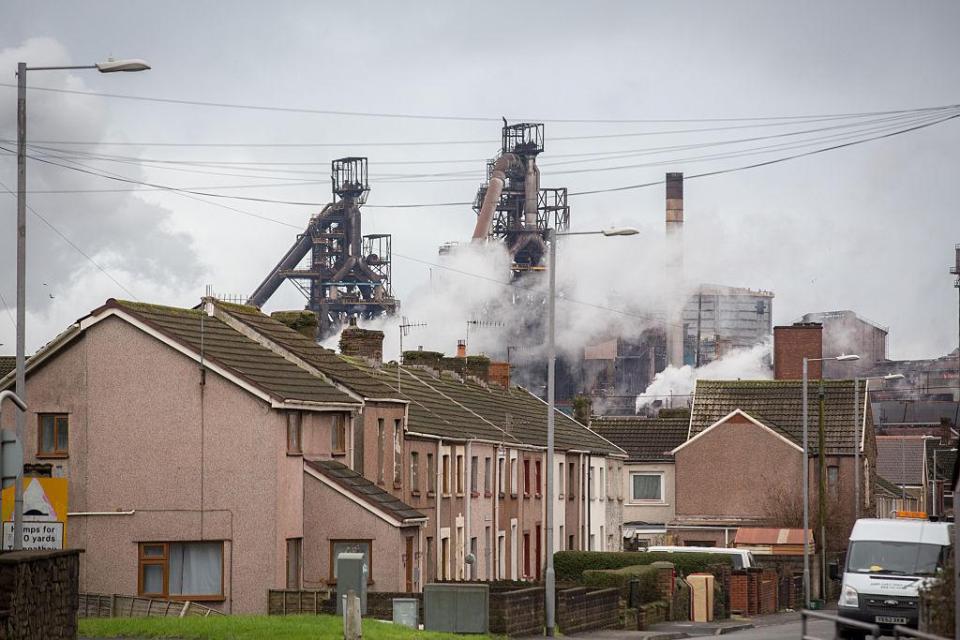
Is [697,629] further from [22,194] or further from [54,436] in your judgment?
[22,194]

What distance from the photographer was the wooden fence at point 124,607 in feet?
116

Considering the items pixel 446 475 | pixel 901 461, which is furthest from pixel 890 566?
pixel 901 461

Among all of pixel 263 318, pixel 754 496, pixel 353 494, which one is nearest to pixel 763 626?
pixel 353 494

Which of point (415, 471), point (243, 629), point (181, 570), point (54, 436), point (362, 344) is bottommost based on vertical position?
point (243, 629)

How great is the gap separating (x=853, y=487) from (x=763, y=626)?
27674 mm

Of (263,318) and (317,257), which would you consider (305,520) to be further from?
(317,257)

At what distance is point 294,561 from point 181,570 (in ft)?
9.82

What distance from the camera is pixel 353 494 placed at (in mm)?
40094

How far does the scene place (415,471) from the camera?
153 feet

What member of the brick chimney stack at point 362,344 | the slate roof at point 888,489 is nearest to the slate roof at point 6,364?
the brick chimney stack at point 362,344

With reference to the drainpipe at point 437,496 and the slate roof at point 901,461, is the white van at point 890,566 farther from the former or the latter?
the slate roof at point 901,461

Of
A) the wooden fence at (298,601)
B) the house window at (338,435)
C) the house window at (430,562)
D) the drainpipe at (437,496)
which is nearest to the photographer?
the wooden fence at (298,601)

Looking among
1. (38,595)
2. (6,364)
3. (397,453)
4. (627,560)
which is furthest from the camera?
(6,364)

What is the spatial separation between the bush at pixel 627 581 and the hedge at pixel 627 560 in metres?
7.56
